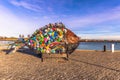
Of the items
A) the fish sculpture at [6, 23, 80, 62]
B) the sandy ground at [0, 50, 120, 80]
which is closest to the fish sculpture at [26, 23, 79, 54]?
the fish sculpture at [6, 23, 80, 62]

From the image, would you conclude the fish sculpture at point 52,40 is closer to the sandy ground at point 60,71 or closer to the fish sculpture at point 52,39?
the fish sculpture at point 52,39

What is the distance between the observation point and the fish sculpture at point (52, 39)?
16.4 meters

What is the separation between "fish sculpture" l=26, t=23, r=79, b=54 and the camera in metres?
A: 16.4

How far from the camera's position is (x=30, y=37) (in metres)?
17.6

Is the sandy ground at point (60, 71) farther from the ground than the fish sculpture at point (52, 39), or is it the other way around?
the fish sculpture at point (52, 39)

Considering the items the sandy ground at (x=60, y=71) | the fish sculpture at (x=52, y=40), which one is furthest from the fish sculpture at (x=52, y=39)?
the sandy ground at (x=60, y=71)

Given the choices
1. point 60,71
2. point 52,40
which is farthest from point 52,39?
point 60,71

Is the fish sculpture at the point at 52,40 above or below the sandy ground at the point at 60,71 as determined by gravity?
above

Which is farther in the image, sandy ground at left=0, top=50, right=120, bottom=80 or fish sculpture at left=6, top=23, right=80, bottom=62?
fish sculpture at left=6, top=23, right=80, bottom=62

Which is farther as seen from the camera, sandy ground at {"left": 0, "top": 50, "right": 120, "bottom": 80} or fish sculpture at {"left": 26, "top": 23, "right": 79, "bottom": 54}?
fish sculpture at {"left": 26, "top": 23, "right": 79, "bottom": 54}

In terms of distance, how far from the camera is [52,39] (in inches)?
651

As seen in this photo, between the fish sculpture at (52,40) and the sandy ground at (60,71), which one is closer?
the sandy ground at (60,71)

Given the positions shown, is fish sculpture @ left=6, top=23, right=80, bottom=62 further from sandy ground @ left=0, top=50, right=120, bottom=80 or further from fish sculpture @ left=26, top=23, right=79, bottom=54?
sandy ground @ left=0, top=50, right=120, bottom=80

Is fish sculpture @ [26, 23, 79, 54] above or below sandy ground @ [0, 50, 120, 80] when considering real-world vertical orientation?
above
